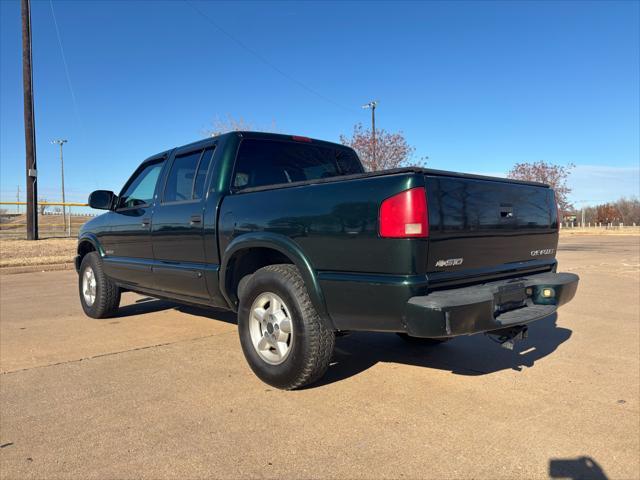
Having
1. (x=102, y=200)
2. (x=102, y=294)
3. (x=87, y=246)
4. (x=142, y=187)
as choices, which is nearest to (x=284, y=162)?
(x=142, y=187)

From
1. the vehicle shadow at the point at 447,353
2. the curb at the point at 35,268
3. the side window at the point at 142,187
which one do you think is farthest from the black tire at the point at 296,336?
the curb at the point at 35,268

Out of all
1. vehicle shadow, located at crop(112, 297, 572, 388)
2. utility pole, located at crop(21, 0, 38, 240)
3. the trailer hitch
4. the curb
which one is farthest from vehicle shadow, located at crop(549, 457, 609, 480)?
utility pole, located at crop(21, 0, 38, 240)

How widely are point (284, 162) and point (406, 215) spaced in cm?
210

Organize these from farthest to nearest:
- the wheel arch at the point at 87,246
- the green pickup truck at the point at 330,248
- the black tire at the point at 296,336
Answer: the wheel arch at the point at 87,246 < the black tire at the point at 296,336 < the green pickup truck at the point at 330,248

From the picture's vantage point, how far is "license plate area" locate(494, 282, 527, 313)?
317 cm

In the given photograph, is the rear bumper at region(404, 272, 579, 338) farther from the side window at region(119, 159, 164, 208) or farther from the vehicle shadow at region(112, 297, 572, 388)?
the side window at region(119, 159, 164, 208)

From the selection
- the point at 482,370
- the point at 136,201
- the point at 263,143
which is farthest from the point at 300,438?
the point at 136,201

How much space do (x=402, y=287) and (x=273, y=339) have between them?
1243mm

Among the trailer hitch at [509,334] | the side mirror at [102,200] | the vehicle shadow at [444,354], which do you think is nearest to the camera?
the trailer hitch at [509,334]

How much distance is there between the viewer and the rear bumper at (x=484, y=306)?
273cm

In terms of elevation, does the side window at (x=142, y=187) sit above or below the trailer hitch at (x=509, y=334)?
above

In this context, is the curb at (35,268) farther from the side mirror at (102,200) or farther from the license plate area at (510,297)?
the license plate area at (510,297)

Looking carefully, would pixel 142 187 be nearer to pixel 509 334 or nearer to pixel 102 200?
pixel 102 200

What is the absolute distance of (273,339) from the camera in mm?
3613
